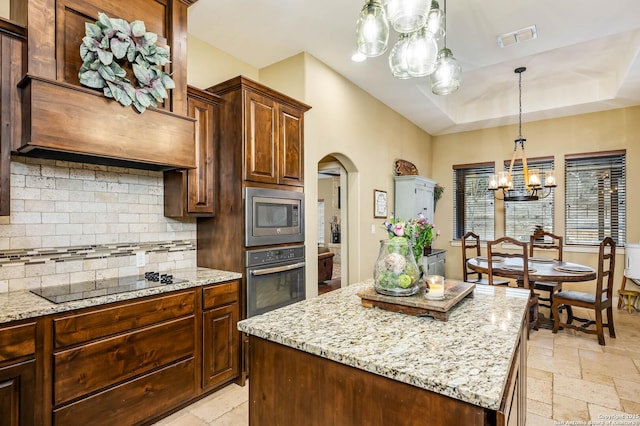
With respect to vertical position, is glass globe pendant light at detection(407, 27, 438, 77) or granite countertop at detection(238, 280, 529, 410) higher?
glass globe pendant light at detection(407, 27, 438, 77)

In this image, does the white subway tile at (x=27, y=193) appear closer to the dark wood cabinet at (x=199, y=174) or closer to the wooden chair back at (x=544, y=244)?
the dark wood cabinet at (x=199, y=174)

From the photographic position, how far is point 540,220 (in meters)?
5.56

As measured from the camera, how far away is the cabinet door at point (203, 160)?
2.66 metres

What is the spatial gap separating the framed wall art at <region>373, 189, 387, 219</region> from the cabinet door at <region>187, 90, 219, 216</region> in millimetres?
2501

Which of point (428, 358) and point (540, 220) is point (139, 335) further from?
point (540, 220)

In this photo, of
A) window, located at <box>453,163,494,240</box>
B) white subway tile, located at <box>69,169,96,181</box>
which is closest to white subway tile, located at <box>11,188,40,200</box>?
white subway tile, located at <box>69,169,96,181</box>

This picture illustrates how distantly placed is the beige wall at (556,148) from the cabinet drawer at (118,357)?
535 centimetres

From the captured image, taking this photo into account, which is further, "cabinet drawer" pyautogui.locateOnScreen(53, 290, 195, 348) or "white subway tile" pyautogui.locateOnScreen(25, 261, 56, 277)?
"white subway tile" pyautogui.locateOnScreen(25, 261, 56, 277)

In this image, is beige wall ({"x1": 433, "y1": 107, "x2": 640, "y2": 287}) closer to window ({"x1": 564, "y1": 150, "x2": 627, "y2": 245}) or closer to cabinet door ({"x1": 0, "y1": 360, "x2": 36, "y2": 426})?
window ({"x1": 564, "y1": 150, "x2": 627, "y2": 245})

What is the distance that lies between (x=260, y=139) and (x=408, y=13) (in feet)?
5.54

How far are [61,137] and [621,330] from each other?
5564 mm

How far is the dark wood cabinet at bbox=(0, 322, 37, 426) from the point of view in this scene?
1570 mm

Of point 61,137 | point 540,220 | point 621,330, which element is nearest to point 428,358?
point 61,137

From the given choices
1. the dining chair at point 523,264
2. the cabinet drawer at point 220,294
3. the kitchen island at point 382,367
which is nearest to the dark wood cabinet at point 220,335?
the cabinet drawer at point 220,294
